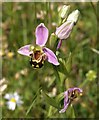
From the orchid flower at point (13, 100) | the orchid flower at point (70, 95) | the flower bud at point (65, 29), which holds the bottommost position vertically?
the orchid flower at point (13, 100)

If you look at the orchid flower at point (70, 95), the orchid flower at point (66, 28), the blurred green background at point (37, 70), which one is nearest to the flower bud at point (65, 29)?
the orchid flower at point (66, 28)

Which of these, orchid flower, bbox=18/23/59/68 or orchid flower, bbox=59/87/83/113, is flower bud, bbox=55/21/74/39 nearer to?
orchid flower, bbox=18/23/59/68

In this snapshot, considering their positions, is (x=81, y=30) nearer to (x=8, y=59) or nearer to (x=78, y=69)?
(x=78, y=69)

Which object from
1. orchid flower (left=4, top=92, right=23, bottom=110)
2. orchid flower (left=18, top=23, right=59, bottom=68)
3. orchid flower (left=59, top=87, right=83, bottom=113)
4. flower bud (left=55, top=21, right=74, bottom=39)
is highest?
flower bud (left=55, top=21, right=74, bottom=39)

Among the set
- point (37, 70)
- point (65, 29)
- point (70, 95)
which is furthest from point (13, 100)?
point (65, 29)

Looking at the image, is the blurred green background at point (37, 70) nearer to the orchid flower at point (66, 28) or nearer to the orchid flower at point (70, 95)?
the orchid flower at point (70, 95)

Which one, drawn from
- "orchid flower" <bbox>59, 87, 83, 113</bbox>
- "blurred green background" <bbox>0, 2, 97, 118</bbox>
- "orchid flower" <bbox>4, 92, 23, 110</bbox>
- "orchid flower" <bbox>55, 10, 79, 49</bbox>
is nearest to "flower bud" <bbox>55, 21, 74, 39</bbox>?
"orchid flower" <bbox>55, 10, 79, 49</bbox>

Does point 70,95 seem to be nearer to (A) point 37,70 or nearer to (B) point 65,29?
(B) point 65,29
